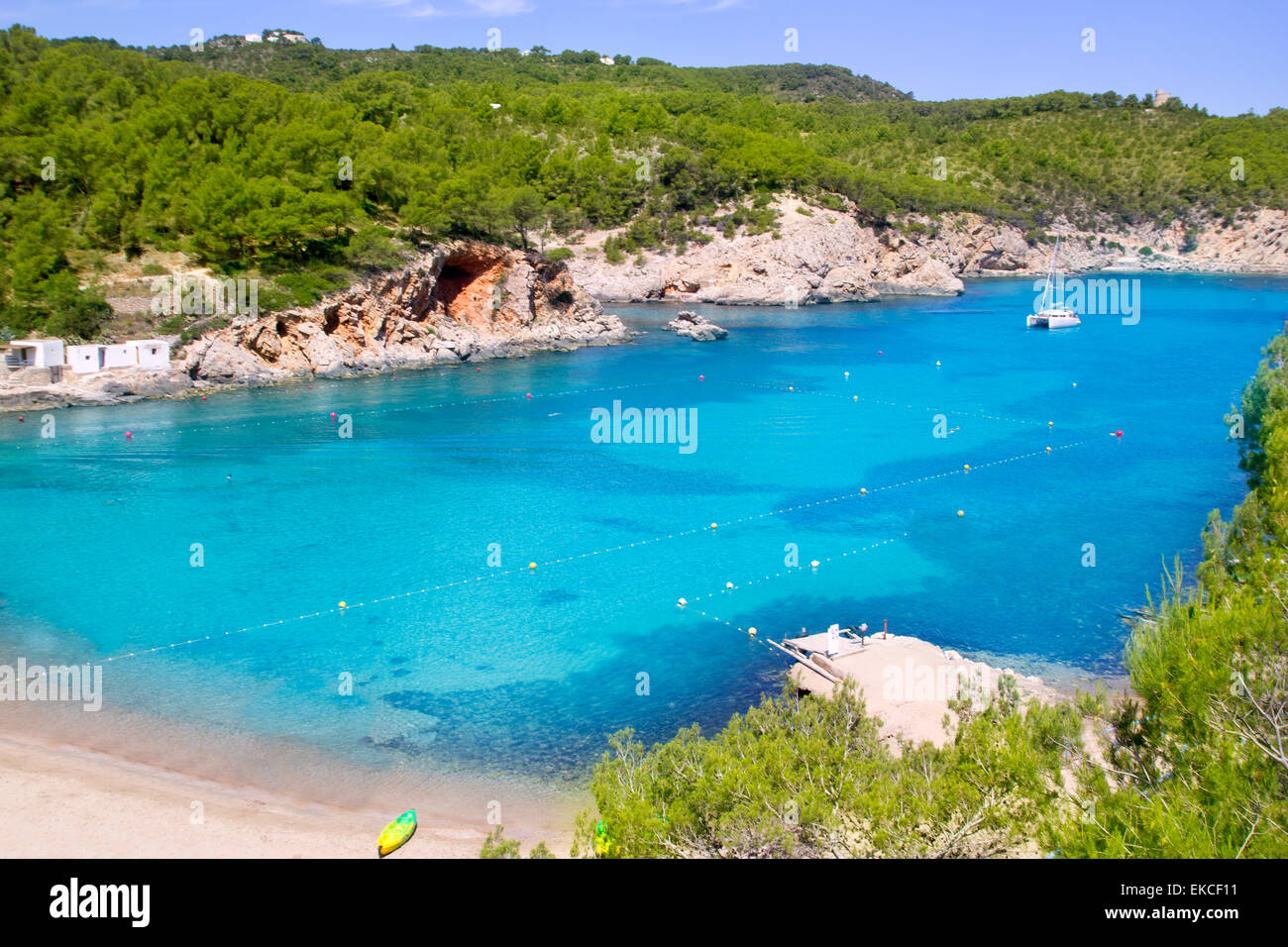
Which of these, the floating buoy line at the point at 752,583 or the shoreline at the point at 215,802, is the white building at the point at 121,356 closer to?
the shoreline at the point at 215,802

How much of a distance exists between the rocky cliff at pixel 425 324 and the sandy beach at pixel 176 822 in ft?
94.9

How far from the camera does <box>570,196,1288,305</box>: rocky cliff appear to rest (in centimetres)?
7362

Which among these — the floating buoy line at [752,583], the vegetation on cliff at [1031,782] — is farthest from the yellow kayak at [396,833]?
the floating buoy line at [752,583]

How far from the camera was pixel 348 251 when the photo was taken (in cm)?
4484

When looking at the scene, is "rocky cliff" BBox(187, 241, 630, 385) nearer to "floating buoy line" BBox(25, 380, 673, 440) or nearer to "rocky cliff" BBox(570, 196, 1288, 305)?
"floating buoy line" BBox(25, 380, 673, 440)

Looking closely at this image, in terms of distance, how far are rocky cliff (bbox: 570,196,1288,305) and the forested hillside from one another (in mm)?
1942

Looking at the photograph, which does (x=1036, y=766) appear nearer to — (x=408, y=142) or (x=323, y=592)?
(x=323, y=592)

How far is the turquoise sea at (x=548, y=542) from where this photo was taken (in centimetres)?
1700

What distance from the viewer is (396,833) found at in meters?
12.3

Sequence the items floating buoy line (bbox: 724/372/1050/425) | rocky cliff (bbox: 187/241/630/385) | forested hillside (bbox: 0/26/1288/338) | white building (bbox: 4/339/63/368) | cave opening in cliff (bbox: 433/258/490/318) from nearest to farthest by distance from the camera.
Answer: white building (bbox: 4/339/63/368), floating buoy line (bbox: 724/372/1050/425), rocky cliff (bbox: 187/241/630/385), forested hillside (bbox: 0/26/1288/338), cave opening in cliff (bbox: 433/258/490/318)

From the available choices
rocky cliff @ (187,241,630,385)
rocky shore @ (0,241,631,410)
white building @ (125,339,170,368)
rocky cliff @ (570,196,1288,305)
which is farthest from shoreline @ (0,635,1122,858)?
rocky cliff @ (570,196,1288,305)

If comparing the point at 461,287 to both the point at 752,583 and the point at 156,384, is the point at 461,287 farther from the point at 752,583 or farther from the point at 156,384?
the point at 752,583
